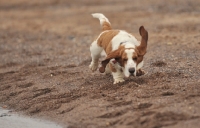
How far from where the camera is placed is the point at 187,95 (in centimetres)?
823

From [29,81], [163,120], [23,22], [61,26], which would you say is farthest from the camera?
[23,22]

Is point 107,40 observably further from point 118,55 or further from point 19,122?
point 19,122

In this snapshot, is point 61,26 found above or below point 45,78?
above

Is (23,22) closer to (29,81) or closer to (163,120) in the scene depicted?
(29,81)

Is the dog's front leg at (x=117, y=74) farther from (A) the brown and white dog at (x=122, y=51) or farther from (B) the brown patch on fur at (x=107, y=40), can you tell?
(B) the brown patch on fur at (x=107, y=40)

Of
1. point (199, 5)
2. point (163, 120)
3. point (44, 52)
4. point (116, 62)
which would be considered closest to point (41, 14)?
point (199, 5)

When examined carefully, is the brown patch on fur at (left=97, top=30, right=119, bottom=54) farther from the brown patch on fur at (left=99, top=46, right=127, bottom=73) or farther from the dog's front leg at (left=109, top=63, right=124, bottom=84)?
the brown patch on fur at (left=99, top=46, right=127, bottom=73)

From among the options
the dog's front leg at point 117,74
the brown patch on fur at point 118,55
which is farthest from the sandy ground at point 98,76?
the brown patch on fur at point 118,55

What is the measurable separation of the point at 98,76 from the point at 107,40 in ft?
4.45

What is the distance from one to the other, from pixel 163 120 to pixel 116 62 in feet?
6.47

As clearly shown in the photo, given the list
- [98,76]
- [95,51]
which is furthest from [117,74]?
[98,76]

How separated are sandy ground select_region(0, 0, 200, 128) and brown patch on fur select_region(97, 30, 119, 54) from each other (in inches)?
26.6

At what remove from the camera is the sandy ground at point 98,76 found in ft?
25.8

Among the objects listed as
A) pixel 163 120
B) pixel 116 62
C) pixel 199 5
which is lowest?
pixel 163 120
